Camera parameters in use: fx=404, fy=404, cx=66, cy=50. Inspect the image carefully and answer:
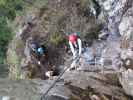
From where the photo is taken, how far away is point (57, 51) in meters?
21.6

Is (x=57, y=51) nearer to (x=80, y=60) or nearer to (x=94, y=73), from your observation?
(x=80, y=60)

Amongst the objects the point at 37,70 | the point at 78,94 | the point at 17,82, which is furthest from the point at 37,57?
the point at 78,94

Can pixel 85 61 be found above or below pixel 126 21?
below

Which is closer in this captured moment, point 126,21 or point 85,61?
point 85,61

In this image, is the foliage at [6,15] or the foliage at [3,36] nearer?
the foliage at [6,15]

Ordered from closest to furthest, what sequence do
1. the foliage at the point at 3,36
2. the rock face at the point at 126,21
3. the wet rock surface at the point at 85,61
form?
the wet rock surface at the point at 85,61 → the rock face at the point at 126,21 → the foliage at the point at 3,36

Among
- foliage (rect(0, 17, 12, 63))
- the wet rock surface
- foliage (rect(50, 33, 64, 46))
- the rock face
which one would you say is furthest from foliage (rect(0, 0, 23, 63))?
the rock face

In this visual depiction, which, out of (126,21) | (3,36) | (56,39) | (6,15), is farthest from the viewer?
(3,36)

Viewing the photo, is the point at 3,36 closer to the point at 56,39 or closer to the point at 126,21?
the point at 56,39

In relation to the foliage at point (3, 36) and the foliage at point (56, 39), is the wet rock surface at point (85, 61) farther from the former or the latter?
the foliage at point (3, 36)

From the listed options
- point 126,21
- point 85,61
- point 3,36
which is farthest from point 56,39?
point 3,36

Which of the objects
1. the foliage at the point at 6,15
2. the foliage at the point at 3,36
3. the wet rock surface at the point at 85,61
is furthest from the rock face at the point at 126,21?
the foliage at the point at 3,36

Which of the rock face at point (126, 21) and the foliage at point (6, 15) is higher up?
the foliage at point (6, 15)

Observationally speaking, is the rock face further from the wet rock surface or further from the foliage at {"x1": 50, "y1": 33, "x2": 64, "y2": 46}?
the foliage at {"x1": 50, "y1": 33, "x2": 64, "y2": 46}
